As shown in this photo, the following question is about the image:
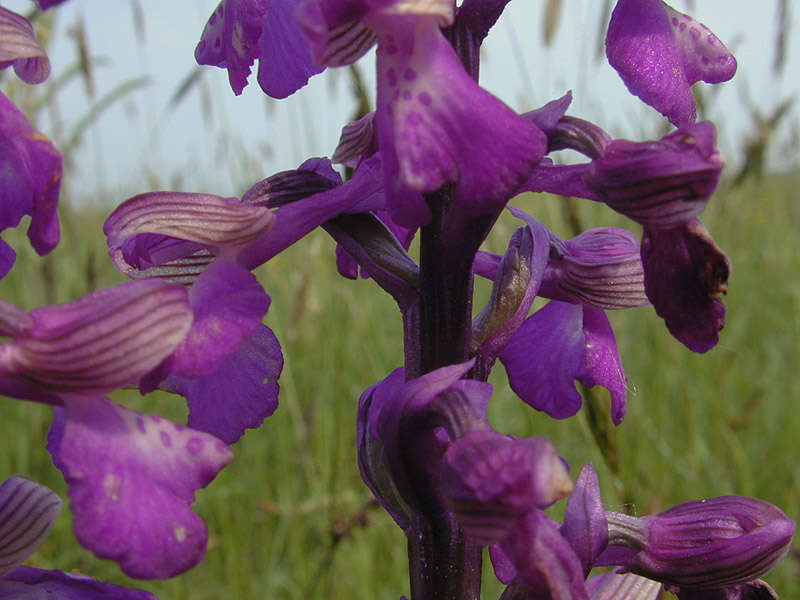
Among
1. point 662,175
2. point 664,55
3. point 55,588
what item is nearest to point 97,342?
point 55,588

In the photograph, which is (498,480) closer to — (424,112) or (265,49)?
(424,112)

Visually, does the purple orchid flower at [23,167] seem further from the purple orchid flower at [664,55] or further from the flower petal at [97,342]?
the purple orchid flower at [664,55]

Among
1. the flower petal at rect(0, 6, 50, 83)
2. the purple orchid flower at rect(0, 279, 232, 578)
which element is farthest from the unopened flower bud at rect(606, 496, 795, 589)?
the flower petal at rect(0, 6, 50, 83)

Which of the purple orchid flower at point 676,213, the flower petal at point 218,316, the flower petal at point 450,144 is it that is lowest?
the flower petal at point 218,316

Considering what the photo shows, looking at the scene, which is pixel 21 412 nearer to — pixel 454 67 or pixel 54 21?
pixel 54 21

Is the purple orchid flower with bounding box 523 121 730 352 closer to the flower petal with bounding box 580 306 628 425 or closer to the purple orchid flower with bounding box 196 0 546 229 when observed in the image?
the purple orchid flower with bounding box 196 0 546 229

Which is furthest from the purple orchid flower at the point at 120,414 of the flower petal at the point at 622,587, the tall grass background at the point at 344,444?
the tall grass background at the point at 344,444

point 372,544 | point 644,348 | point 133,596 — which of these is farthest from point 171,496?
point 644,348
